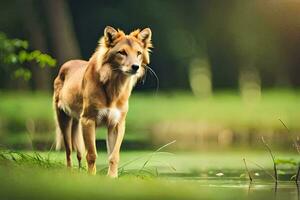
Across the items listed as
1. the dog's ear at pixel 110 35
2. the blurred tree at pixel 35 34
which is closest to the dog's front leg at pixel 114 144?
the dog's ear at pixel 110 35

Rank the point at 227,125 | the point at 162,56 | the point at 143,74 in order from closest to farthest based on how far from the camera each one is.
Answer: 1. the point at 143,74
2. the point at 227,125
3. the point at 162,56

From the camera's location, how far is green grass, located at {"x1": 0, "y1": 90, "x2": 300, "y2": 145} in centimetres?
1347

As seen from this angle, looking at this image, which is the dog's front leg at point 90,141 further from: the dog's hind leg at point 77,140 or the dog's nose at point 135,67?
the dog's hind leg at point 77,140

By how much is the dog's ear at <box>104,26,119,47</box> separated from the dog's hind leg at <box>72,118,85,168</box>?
32.5 inches

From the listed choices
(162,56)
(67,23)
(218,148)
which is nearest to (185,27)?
(162,56)

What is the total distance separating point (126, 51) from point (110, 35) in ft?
0.51

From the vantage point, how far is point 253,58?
64.1 ft

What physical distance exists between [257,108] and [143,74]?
8383mm

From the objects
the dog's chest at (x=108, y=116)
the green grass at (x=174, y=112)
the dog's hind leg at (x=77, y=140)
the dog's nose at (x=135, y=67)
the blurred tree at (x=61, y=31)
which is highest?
the dog's nose at (x=135, y=67)

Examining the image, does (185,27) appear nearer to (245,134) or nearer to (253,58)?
(253,58)

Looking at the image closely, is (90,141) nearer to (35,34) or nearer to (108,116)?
(108,116)

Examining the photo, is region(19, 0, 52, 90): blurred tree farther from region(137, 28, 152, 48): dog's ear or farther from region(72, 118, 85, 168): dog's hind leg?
region(137, 28, 152, 48): dog's ear

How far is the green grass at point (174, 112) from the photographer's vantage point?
13469mm

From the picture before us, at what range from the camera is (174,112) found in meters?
15.2
